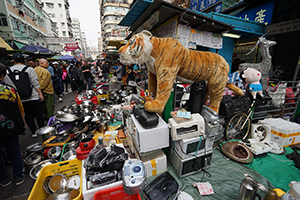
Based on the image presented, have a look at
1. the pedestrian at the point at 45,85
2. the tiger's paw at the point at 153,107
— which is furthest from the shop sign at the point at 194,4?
the pedestrian at the point at 45,85

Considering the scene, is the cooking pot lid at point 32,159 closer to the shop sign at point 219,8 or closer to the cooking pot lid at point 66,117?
the cooking pot lid at point 66,117

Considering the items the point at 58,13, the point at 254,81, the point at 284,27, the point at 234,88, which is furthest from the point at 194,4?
the point at 58,13

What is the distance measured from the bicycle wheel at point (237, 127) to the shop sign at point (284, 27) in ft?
14.9

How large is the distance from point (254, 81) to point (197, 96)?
5.72 feet

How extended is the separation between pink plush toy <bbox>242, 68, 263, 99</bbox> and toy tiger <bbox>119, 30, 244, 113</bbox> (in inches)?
44.6

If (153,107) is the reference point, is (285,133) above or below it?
below

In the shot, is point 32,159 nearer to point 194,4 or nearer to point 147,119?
point 147,119

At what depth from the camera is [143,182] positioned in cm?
143

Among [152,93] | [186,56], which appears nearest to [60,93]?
[152,93]

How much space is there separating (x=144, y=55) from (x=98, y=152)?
164cm

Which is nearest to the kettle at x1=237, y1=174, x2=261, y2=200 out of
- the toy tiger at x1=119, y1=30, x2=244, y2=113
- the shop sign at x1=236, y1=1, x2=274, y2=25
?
the toy tiger at x1=119, y1=30, x2=244, y2=113

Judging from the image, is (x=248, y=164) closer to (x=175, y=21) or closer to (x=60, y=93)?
(x=175, y=21)

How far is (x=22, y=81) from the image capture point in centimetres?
301

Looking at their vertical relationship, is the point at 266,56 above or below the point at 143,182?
above
